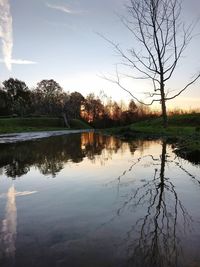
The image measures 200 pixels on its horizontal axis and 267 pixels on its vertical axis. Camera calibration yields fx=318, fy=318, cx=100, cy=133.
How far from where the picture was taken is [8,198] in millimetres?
6828

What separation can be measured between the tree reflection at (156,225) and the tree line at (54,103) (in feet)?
286

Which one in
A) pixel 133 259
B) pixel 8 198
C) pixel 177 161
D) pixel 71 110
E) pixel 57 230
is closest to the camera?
pixel 133 259

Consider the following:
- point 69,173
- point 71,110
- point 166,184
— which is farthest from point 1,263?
point 71,110

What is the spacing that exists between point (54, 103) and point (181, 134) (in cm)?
9101

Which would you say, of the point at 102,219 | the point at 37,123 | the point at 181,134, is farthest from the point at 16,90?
the point at 102,219

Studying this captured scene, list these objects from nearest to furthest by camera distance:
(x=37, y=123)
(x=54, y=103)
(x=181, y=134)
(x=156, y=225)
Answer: (x=156, y=225), (x=181, y=134), (x=37, y=123), (x=54, y=103)

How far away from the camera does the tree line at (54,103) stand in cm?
10257

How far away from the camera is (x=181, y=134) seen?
21.2 meters

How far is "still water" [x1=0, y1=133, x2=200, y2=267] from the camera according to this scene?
3.70 m

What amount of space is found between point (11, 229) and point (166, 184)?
4115mm

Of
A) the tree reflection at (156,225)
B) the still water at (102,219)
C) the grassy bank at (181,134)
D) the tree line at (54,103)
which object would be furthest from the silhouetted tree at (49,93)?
the tree reflection at (156,225)

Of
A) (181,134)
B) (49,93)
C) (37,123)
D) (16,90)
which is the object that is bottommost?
(181,134)

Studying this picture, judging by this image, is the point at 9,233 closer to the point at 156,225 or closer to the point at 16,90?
the point at 156,225

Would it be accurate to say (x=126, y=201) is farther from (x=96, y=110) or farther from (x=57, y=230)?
(x=96, y=110)
